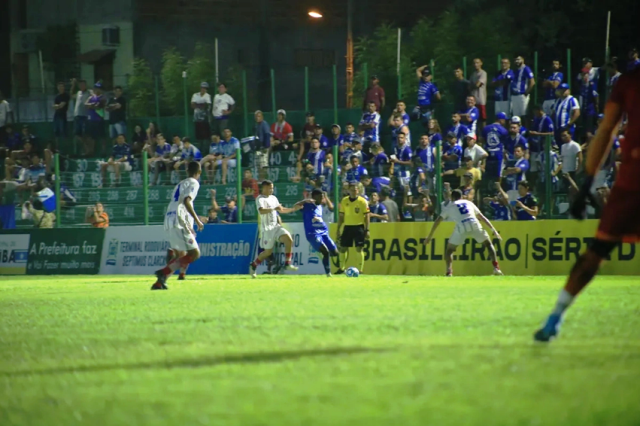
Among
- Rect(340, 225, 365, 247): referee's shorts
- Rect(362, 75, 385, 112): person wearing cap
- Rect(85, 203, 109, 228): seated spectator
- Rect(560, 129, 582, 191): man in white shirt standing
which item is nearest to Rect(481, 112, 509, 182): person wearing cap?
Rect(560, 129, 582, 191): man in white shirt standing

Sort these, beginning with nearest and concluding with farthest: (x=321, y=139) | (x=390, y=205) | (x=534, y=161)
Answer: (x=534, y=161) < (x=390, y=205) < (x=321, y=139)

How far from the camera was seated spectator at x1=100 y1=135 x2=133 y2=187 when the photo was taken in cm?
3048

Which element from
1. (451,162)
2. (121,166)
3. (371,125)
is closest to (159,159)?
(121,166)

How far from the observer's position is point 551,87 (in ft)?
84.8

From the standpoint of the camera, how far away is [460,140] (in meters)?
25.5

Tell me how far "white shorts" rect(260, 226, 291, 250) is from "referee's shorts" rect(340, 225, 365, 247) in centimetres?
→ 144

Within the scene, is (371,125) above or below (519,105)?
below

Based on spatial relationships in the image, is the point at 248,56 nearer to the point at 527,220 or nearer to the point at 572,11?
the point at 572,11

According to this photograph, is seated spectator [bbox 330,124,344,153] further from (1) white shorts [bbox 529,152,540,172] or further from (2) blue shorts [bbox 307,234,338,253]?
(1) white shorts [bbox 529,152,540,172]

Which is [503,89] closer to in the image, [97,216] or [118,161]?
[118,161]

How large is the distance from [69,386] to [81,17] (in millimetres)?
42375

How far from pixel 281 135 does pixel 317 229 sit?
658 cm

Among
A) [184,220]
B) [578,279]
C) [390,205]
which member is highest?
[578,279]

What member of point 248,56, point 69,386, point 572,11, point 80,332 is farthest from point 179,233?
point 248,56
